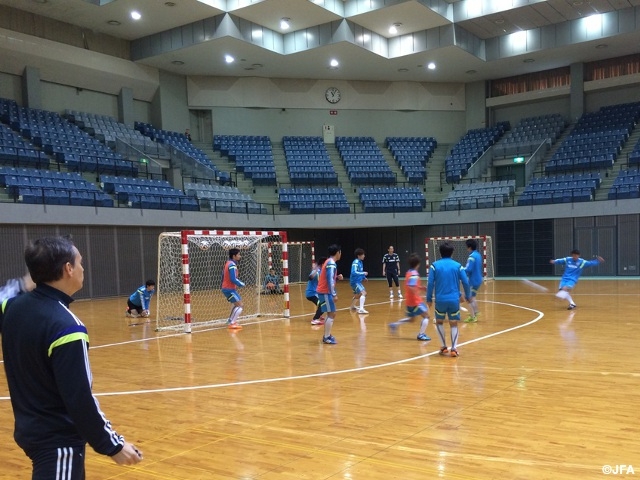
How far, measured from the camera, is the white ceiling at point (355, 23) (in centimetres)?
2383

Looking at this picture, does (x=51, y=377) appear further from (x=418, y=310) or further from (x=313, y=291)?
(x=313, y=291)

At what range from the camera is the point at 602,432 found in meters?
4.94

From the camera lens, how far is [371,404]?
20.2ft

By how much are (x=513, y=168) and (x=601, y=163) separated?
5469 millimetres

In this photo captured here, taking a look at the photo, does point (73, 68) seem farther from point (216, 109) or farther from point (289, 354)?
point (289, 354)

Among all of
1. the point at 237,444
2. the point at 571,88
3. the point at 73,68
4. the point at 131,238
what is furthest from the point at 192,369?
the point at 571,88

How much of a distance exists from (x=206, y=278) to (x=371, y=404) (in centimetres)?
1837

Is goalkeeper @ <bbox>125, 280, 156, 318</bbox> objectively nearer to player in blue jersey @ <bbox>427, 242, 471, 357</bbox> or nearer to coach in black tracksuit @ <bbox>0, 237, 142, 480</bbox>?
player in blue jersey @ <bbox>427, 242, 471, 357</bbox>

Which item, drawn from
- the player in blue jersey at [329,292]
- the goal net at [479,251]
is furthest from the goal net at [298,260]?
the player in blue jersey at [329,292]

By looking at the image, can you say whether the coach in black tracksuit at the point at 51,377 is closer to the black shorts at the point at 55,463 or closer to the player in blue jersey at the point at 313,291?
the black shorts at the point at 55,463

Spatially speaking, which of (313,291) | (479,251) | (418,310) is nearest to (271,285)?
(313,291)

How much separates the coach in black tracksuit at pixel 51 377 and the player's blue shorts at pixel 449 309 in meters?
6.79

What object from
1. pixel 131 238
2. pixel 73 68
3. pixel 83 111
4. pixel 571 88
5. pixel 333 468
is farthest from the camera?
pixel 571 88

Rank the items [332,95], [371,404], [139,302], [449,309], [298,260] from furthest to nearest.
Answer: [332,95], [298,260], [139,302], [449,309], [371,404]
